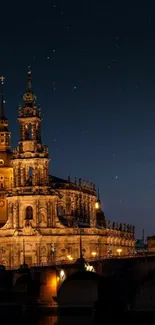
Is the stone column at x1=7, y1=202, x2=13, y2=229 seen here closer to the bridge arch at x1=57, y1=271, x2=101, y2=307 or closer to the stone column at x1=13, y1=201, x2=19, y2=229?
the stone column at x1=13, y1=201, x2=19, y2=229

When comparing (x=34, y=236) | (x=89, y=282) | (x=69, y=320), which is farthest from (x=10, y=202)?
(x=69, y=320)

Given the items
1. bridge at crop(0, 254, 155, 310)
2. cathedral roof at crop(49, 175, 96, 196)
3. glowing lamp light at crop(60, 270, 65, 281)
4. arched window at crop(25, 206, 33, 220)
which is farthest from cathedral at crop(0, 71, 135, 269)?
glowing lamp light at crop(60, 270, 65, 281)

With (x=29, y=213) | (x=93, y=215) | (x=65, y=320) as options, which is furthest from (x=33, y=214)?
(x=65, y=320)

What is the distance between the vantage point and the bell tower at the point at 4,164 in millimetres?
143375

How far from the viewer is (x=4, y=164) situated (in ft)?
482

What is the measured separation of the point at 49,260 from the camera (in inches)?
5212

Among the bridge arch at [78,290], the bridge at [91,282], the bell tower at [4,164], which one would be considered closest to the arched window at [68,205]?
the bell tower at [4,164]

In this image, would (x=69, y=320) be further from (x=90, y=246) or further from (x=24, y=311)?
(x=90, y=246)

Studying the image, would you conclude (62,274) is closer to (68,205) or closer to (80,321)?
(80,321)

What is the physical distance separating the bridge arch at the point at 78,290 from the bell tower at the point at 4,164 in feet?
119

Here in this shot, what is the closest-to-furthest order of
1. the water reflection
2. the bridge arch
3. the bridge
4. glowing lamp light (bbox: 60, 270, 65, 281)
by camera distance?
1. the water reflection
2. the bridge
3. the bridge arch
4. glowing lamp light (bbox: 60, 270, 65, 281)

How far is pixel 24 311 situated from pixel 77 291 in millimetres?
8686

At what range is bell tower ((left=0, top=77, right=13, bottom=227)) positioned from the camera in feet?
470

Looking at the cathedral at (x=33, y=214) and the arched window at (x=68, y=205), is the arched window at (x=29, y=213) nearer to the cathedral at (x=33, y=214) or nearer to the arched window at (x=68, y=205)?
the cathedral at (x=33, y=214)
